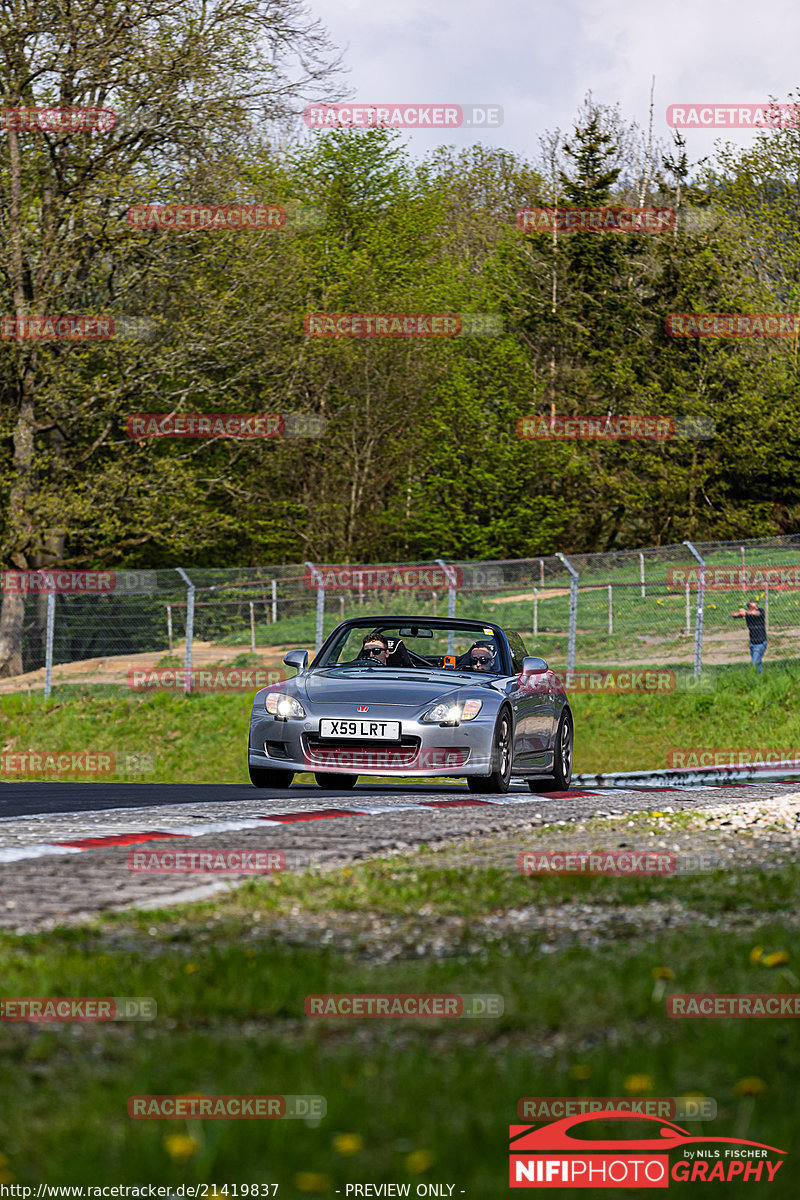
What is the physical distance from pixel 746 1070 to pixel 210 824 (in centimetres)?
547

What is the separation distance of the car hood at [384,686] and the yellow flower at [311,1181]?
→ 9146 millimetres

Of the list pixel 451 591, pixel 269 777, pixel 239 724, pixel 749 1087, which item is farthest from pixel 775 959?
pixel 239 724

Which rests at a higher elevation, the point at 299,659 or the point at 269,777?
the point at 299,659

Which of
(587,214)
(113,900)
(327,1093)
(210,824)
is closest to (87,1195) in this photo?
(327,1093)

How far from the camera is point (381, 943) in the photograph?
5.25 meters

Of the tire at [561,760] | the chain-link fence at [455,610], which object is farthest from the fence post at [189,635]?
the tire at [561,760]

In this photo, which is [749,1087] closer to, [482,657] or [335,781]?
[482,657]

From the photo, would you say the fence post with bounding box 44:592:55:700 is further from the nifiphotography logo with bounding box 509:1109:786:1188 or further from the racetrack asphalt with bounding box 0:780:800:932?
the nifiphotography logo with bounding box 509:1109:786:1188

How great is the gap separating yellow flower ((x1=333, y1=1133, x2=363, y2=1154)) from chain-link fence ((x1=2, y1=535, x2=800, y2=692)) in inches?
821

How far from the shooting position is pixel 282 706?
1248cm

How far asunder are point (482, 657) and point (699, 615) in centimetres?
1050

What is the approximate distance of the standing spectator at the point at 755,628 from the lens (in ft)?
81.7

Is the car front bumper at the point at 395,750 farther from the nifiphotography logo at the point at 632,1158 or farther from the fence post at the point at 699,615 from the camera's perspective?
the fence post at the point at 699,615

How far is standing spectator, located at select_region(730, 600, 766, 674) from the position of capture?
2491cm
